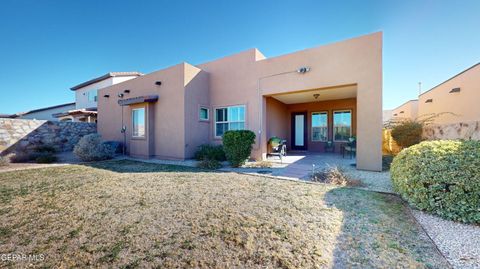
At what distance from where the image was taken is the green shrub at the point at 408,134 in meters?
9.63

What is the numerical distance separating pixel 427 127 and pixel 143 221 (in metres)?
14.1

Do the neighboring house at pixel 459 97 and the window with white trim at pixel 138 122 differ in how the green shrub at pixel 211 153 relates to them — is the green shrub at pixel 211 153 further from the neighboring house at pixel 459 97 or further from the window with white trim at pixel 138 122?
the neighboring house at pixel 459 97

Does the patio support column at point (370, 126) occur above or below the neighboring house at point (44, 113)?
below

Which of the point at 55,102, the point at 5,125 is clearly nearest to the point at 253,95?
the point at 5,125

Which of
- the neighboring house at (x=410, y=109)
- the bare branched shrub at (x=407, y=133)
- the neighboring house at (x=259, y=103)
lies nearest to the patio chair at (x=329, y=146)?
the neighboring house at (x=259, y=103)

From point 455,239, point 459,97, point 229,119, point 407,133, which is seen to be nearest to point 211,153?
point 229,119

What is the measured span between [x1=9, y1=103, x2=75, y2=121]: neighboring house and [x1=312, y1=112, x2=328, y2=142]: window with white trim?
28795mm

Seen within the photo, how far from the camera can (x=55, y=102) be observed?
80.1ft

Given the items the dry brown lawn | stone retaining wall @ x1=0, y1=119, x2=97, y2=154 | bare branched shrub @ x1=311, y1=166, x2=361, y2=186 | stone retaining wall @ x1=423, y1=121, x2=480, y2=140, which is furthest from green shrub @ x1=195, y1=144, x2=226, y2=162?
stone retaining wall @ x1=0, y1=119, x2=97, y2=154

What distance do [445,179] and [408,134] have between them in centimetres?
869

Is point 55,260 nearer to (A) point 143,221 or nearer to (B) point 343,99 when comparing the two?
(A) point 143,221

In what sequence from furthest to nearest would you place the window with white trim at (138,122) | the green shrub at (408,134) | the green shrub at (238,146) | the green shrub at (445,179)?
the window with white trim at (138,122) → the green shrub at (408,134) → the green shrub at (238,146) → the green shrub at (445,179)

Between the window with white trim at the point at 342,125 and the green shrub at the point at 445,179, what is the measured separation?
7.47 m

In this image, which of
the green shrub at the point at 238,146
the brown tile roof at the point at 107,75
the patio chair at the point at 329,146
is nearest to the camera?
the green shrub at the point at 238,146
